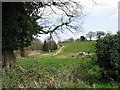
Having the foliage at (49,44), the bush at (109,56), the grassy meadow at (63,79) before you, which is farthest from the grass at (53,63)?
the bush at (109,56)

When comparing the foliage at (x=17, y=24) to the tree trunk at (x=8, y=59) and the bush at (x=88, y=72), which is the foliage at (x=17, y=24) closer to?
the tree trunk at (x=8, y=59)

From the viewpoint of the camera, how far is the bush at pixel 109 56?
591 inches

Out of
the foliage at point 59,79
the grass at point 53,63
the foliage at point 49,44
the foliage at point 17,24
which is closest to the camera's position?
the foliage at point 59,79

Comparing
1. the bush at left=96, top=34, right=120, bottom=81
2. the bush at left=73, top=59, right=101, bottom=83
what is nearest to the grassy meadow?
the bush at left=73, top=59, right=101, bottom=83

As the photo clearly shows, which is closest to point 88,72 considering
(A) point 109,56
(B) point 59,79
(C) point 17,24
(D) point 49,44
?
(A) point 109,56

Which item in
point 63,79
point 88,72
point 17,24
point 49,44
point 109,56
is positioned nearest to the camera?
point 63,79

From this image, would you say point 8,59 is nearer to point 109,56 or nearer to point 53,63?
point 53,63

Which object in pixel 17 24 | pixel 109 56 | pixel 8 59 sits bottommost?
pixel 8 59

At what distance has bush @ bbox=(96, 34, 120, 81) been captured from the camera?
15008 mm

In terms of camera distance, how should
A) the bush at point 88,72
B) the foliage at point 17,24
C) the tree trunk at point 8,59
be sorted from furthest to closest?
1. the tree trunk at point 8,59
2. the foliage at point 17,24
3. the bush at point 88,72

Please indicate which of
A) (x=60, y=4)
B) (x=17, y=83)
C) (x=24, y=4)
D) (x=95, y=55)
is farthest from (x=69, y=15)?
(x=17, y=83)

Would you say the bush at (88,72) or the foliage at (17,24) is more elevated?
the foliage at (17,24)

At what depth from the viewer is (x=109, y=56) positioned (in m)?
15.2

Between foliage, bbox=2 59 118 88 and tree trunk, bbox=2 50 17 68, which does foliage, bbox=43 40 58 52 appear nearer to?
tree trunk, bbox=2 50 17 68
